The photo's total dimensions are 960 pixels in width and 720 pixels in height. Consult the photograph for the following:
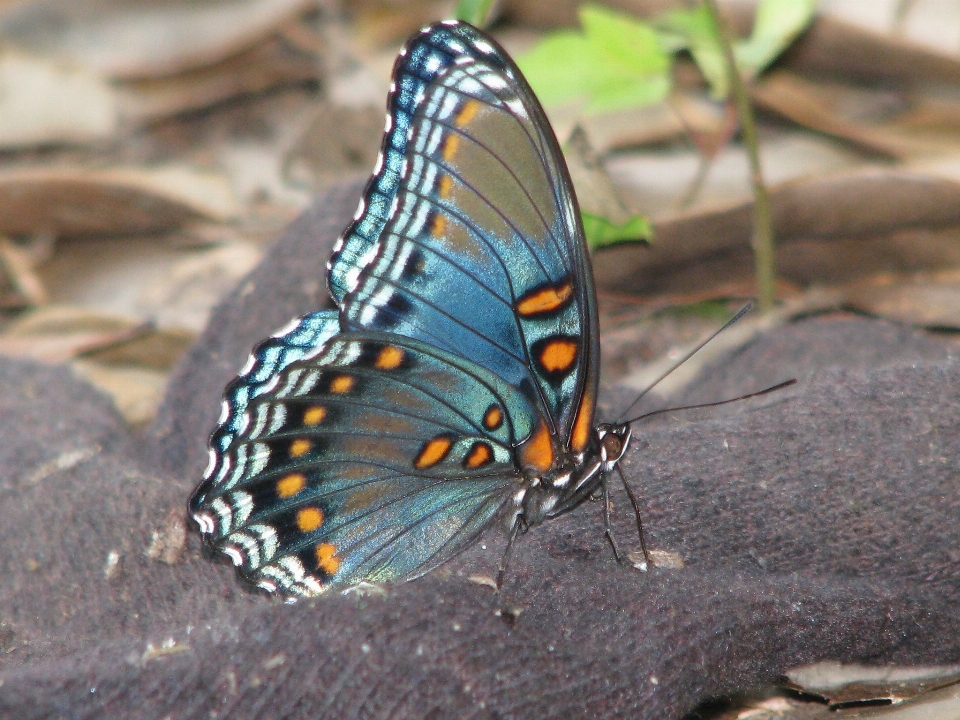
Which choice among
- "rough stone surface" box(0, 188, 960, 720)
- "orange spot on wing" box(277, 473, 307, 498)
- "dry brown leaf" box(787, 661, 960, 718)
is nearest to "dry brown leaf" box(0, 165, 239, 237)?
"rough stone surface" box(0, 188, 960, 720)

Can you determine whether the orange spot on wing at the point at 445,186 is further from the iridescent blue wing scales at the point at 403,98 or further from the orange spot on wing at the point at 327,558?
the orange spot on wing at the point at 327,558

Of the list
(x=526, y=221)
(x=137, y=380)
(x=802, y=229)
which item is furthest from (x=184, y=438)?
(x=802, y=229)

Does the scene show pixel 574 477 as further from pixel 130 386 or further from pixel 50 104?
pixel 50 104

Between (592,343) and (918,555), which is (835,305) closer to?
(918,555)

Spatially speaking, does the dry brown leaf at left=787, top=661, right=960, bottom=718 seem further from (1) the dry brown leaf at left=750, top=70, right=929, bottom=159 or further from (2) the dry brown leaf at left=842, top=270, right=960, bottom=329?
(1) the dry brown leaf at left=750, top=70, right=929, bottom=159

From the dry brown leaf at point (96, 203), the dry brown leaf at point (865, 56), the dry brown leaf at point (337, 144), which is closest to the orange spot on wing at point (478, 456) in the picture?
the dry brown leaf at point (337, 144)

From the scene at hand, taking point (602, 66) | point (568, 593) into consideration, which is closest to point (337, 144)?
point (602, 66)
